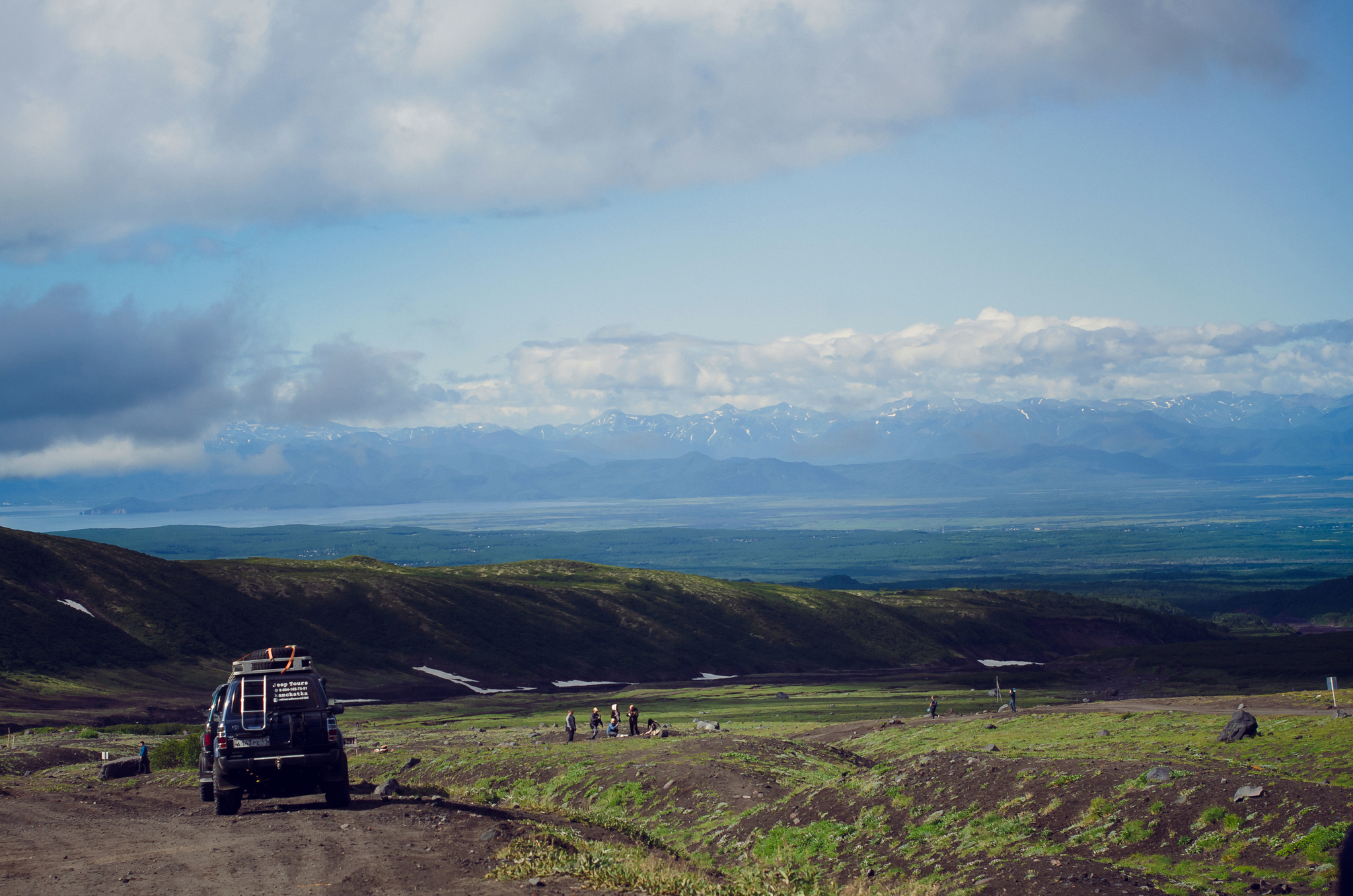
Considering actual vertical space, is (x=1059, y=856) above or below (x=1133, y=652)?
above

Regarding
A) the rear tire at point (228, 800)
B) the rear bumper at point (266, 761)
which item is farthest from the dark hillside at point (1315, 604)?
the rear tire at point (228, 800)

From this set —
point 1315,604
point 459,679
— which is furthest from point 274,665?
point 1315,604

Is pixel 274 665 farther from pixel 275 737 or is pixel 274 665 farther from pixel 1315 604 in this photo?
pixel 1315 604

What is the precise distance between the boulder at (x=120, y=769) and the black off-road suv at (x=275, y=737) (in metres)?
15.5

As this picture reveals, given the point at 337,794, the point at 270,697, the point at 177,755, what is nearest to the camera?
the point at 270,697

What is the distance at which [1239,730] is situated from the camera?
3156cm

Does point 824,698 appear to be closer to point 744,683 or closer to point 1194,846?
point 744,683

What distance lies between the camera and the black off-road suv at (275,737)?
23.7 meters

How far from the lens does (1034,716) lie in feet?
162

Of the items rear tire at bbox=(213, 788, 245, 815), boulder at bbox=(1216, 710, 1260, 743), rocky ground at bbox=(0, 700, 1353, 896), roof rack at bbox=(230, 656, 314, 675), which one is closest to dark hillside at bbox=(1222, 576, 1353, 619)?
rocky ground at bbox=(0, 700, 1353, 896)

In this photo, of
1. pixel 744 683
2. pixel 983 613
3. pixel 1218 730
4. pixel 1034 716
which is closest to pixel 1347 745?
pixel 1218 730

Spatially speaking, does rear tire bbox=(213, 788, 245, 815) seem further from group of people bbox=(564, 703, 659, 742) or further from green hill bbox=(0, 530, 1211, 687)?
green hill bbox=(0, 530, 1211, 687)

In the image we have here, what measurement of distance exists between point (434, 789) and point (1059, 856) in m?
19.0

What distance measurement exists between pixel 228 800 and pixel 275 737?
1942 mm
